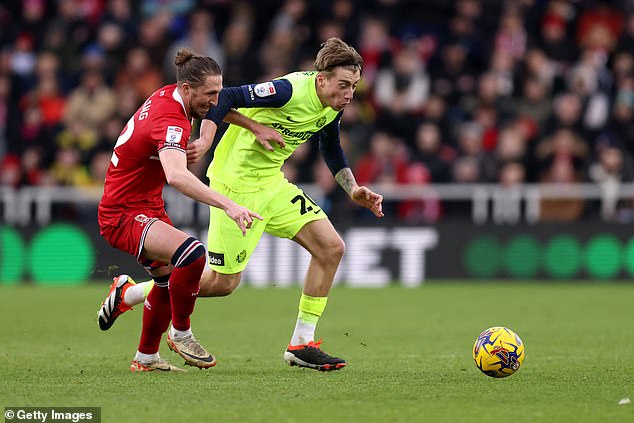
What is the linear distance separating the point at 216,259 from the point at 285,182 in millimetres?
817

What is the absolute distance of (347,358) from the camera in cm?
910

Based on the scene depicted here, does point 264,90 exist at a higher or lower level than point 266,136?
higher

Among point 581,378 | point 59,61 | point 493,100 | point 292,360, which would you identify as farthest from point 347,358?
point 59,61

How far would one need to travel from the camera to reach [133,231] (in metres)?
7.80

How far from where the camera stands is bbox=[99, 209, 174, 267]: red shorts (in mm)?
7762

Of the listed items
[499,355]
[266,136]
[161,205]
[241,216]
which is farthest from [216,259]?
[499,355]

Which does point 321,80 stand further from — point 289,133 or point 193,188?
point 193,188

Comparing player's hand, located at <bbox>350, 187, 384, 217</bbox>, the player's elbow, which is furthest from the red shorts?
player's hand, located at <bbox>350, 187, 384, 217</bbox>

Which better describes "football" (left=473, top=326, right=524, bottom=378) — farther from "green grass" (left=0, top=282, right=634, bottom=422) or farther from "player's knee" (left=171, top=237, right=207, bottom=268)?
"player's knee" (left=171, top=237, right=207, bottom=268)

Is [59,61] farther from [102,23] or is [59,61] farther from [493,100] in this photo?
[493,100]

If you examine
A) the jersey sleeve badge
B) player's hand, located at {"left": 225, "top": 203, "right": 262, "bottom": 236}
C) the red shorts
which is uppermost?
the jersey sleeve badge

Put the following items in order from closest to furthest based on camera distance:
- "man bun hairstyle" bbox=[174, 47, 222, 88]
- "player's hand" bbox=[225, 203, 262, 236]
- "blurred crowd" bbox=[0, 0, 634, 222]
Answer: "player's hand" bbox=[225, 203, 262, 236] → "man bun hairstyle" bbox=[174, 47, 222, 88] → "blurred crowd" bbox=[0, 0, 634, 222]

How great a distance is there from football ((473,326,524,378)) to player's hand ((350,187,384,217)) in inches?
55.0

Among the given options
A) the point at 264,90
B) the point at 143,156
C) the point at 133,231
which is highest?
the point at 264,90
